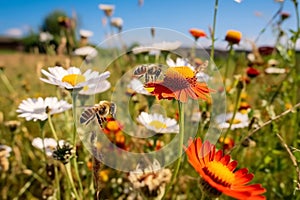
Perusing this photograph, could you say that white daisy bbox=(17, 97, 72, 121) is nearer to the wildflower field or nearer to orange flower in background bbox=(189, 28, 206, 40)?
the wildflower field

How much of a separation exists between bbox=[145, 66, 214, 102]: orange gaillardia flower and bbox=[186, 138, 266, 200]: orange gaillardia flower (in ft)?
0.18

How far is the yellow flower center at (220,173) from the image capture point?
44cm

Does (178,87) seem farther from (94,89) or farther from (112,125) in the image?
(112,125)

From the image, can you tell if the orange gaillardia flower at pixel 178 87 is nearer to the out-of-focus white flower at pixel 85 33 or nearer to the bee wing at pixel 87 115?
the bee wing at pixel 87 115

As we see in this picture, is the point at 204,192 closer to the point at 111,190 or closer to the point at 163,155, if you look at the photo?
the point at 163,155

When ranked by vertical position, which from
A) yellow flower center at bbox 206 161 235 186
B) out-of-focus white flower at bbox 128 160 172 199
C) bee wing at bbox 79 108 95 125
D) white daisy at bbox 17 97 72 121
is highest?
bee wing at bbox 79 108 95 125

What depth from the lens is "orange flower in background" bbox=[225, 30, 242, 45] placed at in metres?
0.94

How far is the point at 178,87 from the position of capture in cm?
49

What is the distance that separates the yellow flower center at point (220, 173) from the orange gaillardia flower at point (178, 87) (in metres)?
0.07

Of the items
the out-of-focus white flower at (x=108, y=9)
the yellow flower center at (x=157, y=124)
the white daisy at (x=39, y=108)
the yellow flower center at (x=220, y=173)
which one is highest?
the out-of-focus white flower at (x=108, y=9)

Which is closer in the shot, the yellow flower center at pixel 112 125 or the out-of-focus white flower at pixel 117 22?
the yellow flower center at pixel 112 125

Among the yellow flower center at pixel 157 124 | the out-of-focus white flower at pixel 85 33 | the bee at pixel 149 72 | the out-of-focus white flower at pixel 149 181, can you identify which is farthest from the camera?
the out-of-focus white flower at pixel 85 33

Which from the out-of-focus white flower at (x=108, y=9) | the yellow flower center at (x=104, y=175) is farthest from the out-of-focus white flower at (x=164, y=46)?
the out-of-focus white flower at (x=108, y=9)

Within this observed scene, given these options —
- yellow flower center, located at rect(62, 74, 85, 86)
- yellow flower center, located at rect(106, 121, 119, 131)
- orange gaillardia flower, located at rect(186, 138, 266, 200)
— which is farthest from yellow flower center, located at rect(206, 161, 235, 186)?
yellow flower center, located at rect(106, 121, 119, 131)
